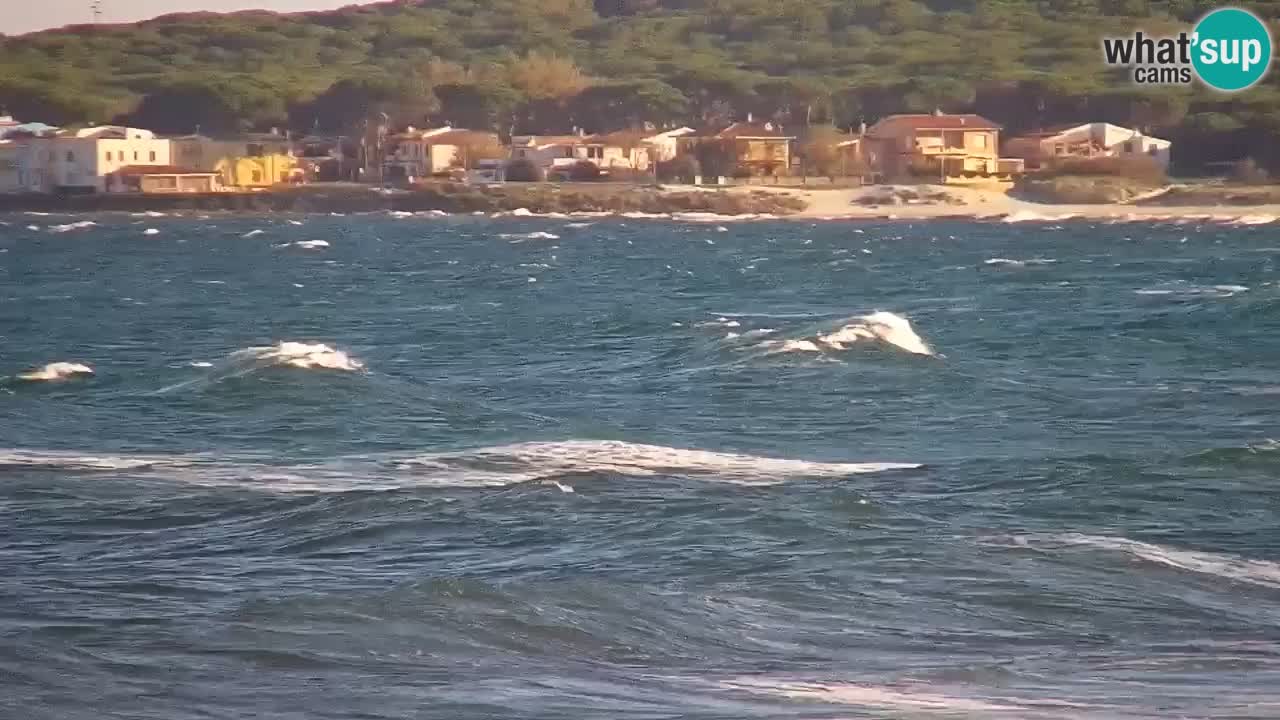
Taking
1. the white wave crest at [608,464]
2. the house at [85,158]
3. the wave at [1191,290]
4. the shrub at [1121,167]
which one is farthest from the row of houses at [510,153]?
the white wave crest at [608,464]

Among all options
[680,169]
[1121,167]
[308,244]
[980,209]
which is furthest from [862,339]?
[680,169]

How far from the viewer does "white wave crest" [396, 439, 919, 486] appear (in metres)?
16.4

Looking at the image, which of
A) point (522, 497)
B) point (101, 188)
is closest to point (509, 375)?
point (522, 497)

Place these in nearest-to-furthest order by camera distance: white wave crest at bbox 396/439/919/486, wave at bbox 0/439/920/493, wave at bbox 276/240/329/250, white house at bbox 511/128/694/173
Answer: wave at bbox 0/439/920/493, white wave crest at bbox 396/439/919/486, wave at bbox 276/240/329/250, white house at bbox 511/128/694/173

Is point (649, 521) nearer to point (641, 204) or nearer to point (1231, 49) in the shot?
point (1231, 49)

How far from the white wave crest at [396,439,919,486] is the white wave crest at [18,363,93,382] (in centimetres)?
976

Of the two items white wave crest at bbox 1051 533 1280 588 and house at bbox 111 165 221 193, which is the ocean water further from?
house at bbox 111 165 221 193

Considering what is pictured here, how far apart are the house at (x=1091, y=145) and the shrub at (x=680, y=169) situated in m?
16.8

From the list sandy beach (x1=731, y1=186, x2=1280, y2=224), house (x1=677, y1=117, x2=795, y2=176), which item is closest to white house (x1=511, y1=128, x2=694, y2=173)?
house (x1=677, y1=117, x2=795, y2=176)

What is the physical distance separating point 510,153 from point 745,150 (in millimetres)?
13495

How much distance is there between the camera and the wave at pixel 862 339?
27062mm

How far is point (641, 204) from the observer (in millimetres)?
93438

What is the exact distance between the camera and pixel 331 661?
999 centimetres

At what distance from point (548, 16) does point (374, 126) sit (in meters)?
27.1
